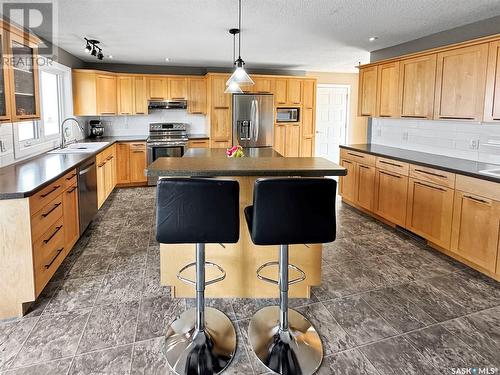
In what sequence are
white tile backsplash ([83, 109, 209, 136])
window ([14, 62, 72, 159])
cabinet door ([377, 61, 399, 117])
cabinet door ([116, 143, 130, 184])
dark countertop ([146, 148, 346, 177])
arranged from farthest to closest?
white tile backsplash ([83, 109, 209, 136]) → cabinet door ([116, 143, 130, 184]) → cabinet door ([377, 61, 399, 117]) → window ([14, 62, 72, 159]) → dark countertop ([146, 148, 346, 177])

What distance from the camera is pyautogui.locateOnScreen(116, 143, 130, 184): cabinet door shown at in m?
6.46

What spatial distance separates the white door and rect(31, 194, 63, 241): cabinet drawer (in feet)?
20.8

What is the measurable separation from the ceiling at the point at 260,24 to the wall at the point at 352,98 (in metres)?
2.28

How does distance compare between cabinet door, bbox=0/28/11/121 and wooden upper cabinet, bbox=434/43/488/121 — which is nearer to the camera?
cabinet door, bbox=0/28/11/121

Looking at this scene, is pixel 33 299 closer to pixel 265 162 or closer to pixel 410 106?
pixel 265 162

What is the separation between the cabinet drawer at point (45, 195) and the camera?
8.00 ft

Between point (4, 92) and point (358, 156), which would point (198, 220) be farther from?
point (358, 156)

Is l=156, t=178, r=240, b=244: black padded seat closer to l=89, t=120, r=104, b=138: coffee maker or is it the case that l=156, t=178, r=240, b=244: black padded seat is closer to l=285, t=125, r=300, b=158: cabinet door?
l=89, t=120, r=104, b=138: coffee maker

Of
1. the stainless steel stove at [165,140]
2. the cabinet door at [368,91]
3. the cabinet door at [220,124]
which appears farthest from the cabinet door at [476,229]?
the stainless steel stove at [165,140]

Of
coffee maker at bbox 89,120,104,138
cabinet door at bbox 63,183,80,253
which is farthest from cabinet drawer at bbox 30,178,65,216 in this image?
coffee maker at bbox 89,120,104,138

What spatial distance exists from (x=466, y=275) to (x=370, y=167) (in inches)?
72.6

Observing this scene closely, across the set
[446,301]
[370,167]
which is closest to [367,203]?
[370,167]

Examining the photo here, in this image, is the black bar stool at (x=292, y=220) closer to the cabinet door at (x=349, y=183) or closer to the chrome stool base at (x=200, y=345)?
the chrome stool base at (x=200, y=345)

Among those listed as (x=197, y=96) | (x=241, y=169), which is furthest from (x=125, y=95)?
(x=241, y=169)
